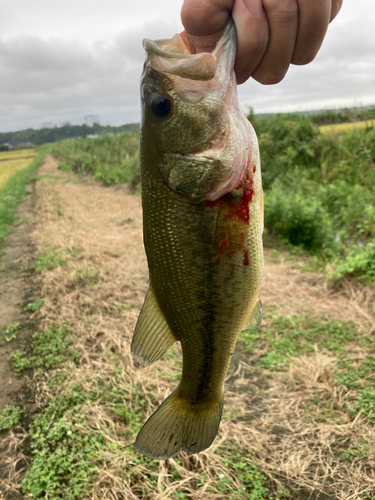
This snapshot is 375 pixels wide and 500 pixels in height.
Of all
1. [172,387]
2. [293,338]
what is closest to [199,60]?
[172,387]

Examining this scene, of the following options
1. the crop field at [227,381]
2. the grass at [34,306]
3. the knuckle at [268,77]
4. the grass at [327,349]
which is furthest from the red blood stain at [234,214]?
the grass at [34,306]

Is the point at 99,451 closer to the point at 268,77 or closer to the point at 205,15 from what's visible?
the point at 268,77

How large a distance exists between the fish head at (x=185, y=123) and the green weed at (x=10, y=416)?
11.9 ft

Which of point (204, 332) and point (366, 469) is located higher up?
point (204, 332)

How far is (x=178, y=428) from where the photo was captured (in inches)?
59.8

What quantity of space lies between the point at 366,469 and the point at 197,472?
1447 mm

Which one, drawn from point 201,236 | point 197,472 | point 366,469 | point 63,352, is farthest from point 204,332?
point 63,352

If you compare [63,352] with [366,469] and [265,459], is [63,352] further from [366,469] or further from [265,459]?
[366,469]

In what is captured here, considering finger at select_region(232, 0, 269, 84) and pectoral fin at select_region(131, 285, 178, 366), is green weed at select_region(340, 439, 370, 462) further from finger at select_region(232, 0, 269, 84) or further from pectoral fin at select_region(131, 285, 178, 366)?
finger at select_region(232, 0, 269, 84)

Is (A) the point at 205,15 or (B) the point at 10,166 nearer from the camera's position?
(A) the point at 205,15

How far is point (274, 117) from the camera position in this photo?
14.2 metres

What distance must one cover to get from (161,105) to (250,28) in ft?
1.35

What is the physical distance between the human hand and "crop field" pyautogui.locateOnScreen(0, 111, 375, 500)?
122 inches

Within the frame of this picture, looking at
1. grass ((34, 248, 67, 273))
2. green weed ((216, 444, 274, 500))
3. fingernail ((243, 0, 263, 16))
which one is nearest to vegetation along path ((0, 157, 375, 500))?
green weed ((216, 444, 274, 500))
